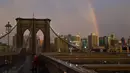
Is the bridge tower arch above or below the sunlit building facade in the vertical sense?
above

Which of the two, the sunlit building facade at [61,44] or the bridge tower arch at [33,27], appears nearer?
the sunlit building facade at [61,44]

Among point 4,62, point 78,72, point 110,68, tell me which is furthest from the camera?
point 4,62

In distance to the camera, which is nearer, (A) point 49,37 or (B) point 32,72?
(B) point 32,72

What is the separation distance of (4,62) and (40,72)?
14.7 metres

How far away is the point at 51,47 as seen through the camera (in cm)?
8919

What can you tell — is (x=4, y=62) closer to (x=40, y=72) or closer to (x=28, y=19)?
(x=40, y=72)

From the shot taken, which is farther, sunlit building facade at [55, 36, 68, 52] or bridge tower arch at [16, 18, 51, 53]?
bridge tower arch at [16, 18, 51, 53]

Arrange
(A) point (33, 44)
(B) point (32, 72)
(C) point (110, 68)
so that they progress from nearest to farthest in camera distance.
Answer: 1. (C) point (110, 68)
2. (B) point (32, 72)
3. (A) point (33, 44)

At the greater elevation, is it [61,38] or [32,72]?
[61,38]

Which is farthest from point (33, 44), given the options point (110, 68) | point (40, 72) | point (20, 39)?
point (110, 68)

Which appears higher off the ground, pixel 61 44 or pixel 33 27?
pixel 33 27

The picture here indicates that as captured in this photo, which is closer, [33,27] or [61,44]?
[61,44]

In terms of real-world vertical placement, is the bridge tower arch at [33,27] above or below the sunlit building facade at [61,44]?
above

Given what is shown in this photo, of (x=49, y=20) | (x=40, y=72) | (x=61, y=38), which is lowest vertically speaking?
(x=40, y=72)
